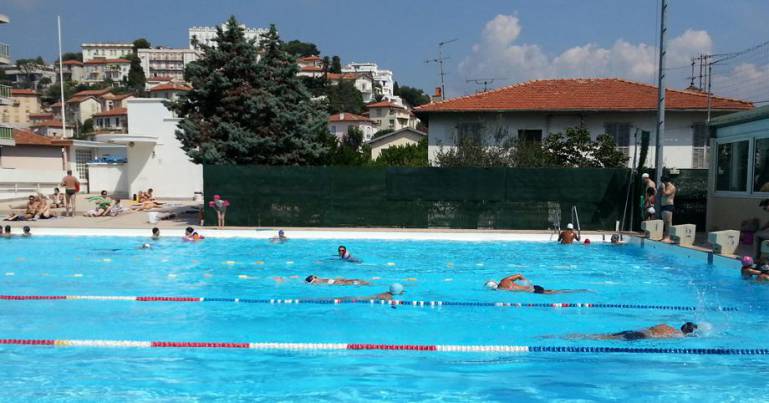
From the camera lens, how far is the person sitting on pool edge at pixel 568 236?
17.4 metres

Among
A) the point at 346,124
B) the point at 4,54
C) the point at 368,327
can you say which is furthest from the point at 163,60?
the point at 368,327

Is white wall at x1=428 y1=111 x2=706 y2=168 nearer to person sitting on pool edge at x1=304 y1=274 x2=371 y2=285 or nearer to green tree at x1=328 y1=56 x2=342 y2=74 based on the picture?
person sitting on pool edge at x1=304 y1=274 x2=371 y2=285

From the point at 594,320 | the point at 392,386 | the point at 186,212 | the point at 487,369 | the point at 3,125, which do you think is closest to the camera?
the point at 392,386

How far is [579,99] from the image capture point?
2652cm

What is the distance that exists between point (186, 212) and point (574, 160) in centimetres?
1579

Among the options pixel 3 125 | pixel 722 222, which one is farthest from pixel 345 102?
pixel 722 222

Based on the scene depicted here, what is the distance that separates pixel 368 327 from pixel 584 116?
2002 centimetres

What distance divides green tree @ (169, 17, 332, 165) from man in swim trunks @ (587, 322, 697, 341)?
16.2m

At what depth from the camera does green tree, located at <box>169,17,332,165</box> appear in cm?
2197

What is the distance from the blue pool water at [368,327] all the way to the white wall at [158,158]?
14.4 meters

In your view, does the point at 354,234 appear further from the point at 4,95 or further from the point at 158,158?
the point at 4,95

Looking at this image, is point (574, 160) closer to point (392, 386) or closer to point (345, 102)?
point (392, 386)

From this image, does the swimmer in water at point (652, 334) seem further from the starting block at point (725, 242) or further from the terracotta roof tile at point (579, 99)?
the terracotta roof tile at point (579, 99)

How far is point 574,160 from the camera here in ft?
78.5
